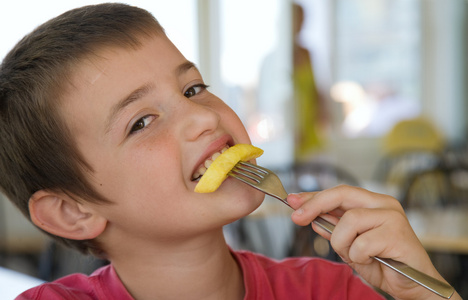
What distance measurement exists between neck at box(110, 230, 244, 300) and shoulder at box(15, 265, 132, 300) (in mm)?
28

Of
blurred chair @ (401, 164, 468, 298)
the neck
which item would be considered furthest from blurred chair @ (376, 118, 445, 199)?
the neck

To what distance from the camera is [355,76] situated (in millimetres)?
6281

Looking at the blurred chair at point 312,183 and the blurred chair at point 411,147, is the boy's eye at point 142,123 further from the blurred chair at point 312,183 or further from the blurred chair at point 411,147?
the blurred chair at point 411,147

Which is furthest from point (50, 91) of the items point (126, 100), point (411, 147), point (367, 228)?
point (411, 147)

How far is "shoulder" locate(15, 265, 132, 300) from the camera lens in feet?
3.26

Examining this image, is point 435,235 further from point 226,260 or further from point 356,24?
point 356,24

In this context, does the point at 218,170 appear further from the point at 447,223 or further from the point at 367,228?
the point at 447,223

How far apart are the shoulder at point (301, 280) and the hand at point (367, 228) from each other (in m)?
0.19

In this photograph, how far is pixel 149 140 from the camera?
943mm

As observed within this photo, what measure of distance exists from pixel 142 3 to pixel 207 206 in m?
2.95

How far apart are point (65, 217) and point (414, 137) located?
200 inches

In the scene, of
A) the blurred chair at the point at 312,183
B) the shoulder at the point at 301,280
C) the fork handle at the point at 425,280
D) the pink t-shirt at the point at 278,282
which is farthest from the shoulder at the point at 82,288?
the blurred chair at the point at 312,183

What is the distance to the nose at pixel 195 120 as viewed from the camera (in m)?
0.94

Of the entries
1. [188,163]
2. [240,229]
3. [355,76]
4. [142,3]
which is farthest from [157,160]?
[355,76]
